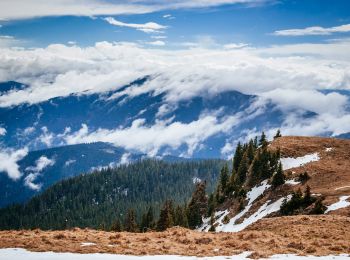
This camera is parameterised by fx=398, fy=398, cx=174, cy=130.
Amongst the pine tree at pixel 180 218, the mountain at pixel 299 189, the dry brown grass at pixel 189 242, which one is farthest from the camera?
the pine tree at pixel 180 218

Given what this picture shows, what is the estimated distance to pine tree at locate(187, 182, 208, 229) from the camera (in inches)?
3460

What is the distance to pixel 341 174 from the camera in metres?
68.7

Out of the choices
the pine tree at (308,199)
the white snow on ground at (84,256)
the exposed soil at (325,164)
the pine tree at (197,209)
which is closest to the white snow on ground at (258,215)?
the exposed soil at (325,164)

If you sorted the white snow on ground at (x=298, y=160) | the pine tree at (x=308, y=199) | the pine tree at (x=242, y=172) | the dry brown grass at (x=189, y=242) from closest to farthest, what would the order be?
the dry brown grass at (x=189, y=242)
the pine tree at (x=308, y=199)
the white snow on ground at (x=298, y=160)
the pine tree at (x=242, y=172)

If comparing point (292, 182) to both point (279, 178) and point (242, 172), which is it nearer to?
point (279, 178)

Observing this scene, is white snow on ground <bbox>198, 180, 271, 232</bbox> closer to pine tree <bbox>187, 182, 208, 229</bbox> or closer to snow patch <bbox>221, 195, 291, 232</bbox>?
snow patch <bbox>221, 195, 291, 232</bbox>

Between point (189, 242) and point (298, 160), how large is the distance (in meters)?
65.2

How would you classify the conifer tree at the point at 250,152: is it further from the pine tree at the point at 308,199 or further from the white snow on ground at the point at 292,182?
the pine tree at the point at 308,199

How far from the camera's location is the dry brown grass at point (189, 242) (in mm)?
21688

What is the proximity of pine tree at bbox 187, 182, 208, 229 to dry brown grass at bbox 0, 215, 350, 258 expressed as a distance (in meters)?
59.5

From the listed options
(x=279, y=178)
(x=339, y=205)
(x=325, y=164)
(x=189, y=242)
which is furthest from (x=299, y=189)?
(x=189, y=242)

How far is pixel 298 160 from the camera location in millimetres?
84875

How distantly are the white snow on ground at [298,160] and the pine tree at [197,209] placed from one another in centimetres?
1966

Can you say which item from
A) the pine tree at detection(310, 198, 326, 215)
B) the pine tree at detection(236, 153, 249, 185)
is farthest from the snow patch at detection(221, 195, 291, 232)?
the pine tree at detection(236, 153, 249, 185)
